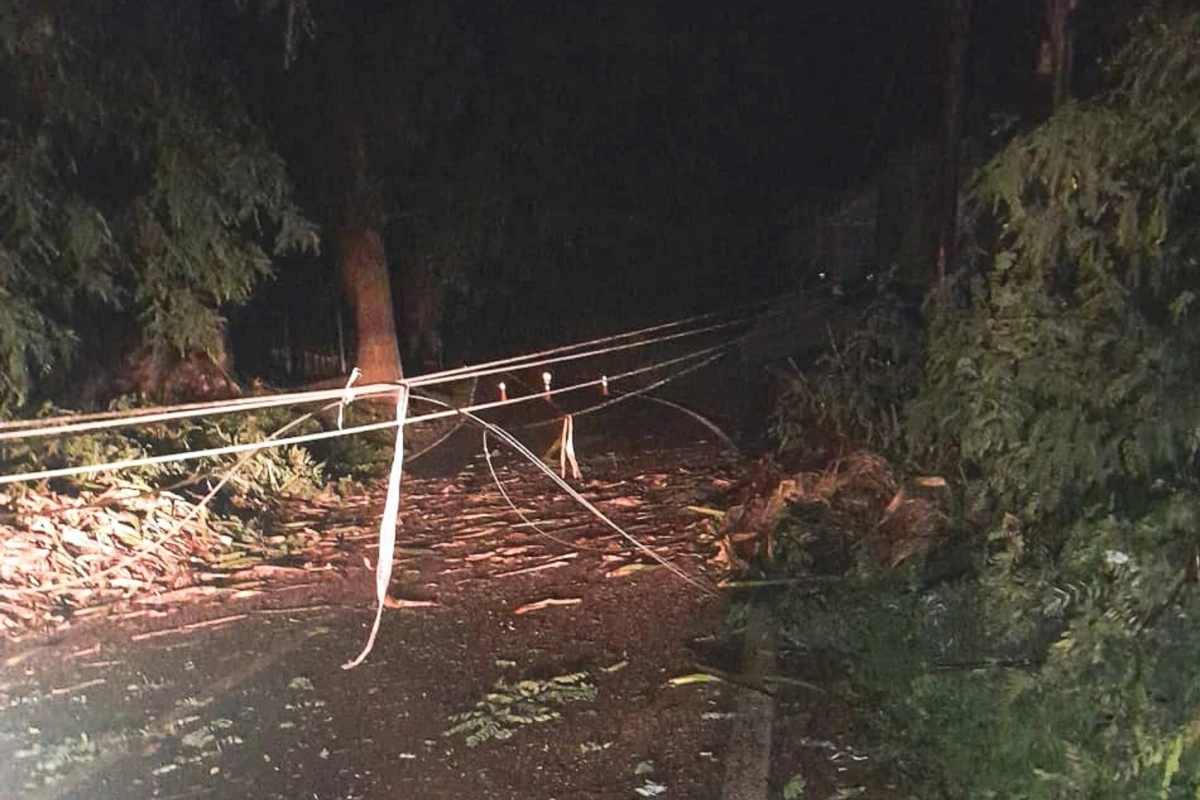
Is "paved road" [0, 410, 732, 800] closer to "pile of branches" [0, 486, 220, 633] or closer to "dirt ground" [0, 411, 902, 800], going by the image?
"dirt ground" [0, 411, 902, 800]

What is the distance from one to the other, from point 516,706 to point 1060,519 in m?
2.79

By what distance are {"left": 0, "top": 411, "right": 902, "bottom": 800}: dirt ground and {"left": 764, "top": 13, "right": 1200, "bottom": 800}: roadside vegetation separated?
0.50m

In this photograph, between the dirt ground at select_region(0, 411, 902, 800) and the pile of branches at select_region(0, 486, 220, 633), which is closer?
the dirt ground at select_region(0, 411, 902, 800)

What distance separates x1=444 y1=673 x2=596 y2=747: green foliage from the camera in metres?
5.04

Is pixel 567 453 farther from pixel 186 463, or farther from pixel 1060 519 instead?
pixel 1060 519

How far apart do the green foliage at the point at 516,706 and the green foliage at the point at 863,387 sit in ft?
11.1

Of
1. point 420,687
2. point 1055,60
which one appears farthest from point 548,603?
point 1055,60

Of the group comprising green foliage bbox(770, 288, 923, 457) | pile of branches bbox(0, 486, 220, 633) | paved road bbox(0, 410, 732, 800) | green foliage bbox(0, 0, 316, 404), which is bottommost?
paved road bbox(0, 410, 732, 800)

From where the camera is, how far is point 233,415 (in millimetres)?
9836

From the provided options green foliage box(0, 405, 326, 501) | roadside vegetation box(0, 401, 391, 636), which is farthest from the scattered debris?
green foliage box(0, 405, 326, 501)

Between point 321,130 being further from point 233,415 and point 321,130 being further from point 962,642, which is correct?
point 962,642

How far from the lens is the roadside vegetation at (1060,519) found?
450 cm

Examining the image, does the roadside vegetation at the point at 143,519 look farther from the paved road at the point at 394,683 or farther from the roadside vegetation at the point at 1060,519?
the roadside vegetation at the point at 1060,519

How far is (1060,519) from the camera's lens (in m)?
5.59
